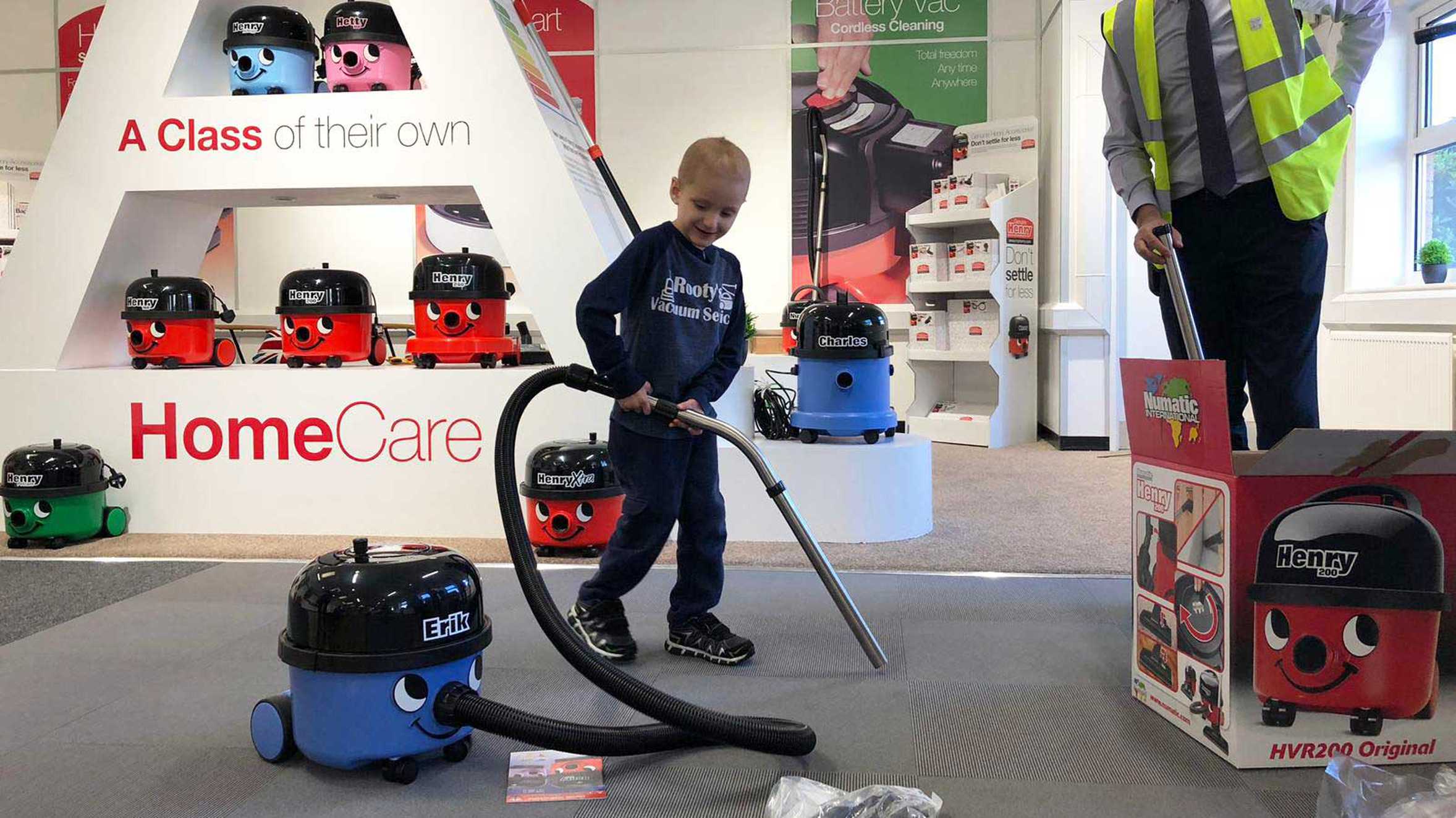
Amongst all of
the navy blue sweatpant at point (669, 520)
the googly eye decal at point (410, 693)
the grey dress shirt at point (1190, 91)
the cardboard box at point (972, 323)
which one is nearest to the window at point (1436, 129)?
the cardboard box at point (972, 323)

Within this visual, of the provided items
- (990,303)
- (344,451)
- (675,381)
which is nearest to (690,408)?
(675,381)

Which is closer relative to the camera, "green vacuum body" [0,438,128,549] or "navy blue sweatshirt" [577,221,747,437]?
"navy blue sweatshirt" [577,221,747,437]

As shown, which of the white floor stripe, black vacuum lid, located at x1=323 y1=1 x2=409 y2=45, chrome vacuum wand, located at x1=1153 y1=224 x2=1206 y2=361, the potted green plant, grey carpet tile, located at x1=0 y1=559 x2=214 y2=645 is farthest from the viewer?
the potted green plant

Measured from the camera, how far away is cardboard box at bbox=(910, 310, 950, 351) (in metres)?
7.16

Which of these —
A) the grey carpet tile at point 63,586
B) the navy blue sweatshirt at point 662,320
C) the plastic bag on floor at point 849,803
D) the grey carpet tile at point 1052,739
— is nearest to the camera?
the plastic bag on floor at point 849,803

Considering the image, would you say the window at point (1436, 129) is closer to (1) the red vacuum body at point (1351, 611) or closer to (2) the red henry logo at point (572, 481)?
(1) the red vacuum body at point (1351, 611)

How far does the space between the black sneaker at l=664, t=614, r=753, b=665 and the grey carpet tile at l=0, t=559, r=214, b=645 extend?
1.52 meters

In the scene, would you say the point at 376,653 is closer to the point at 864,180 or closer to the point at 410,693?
the point at 410,693

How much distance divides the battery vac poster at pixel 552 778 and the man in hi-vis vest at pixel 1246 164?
129 centimetres

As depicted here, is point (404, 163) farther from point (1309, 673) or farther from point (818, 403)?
point (1309, 673)

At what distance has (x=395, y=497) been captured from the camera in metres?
3.76

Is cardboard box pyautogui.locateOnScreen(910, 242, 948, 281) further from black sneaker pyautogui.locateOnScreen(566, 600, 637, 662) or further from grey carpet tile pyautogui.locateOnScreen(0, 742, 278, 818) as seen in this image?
grey carpet tile pyautogui.locateOnScreen(0, 742, 278, 818)

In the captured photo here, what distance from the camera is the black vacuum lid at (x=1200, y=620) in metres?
1.71

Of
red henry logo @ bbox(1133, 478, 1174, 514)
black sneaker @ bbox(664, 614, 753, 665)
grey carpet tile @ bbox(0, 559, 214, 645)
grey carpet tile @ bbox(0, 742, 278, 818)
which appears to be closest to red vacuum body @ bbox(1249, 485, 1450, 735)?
red henry logo @ bbox(1133, 478, 1174, 514)
